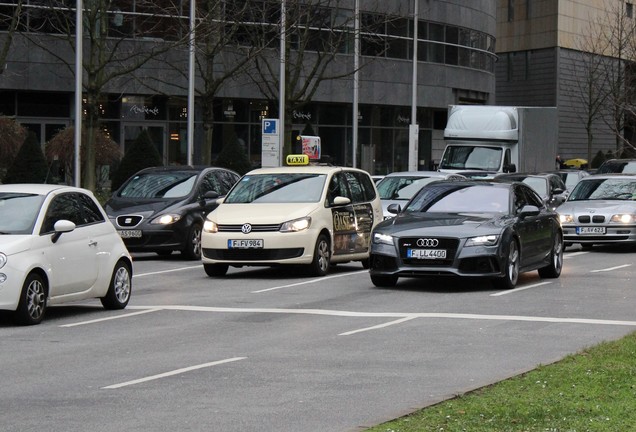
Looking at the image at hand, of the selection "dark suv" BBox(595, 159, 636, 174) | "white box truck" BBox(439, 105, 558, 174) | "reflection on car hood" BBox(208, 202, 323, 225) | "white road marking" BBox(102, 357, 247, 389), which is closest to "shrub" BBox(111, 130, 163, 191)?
"white box truck" BBox(439, 105, 558, 174)

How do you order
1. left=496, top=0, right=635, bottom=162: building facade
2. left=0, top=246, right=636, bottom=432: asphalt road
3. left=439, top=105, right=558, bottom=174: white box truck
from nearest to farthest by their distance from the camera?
left=0, top=246, right=636, bottom=432: asphalt road → left=439, top=105, right=558, bottom=174: white box truck → left=496, top=0, right=635, bottom=162: building facade

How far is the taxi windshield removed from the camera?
2130 cm

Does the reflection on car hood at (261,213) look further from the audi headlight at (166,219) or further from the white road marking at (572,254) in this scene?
the white road marking at (572,254)

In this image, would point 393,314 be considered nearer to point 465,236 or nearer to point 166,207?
point 465,236

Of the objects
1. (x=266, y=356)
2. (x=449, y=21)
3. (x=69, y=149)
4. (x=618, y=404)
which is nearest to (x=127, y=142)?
(x=69, y=149)

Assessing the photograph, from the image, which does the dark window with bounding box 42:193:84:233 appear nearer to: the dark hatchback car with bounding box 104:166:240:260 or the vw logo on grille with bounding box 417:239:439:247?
the vw logo on grille with bounding box 417:239:439:247

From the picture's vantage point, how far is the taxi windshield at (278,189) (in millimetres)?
21297

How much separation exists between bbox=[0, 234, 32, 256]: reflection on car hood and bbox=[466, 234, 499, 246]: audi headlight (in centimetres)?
617

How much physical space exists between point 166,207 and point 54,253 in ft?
32.9

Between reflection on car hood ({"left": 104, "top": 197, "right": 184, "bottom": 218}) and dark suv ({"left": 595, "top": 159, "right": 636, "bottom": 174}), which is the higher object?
dark suv ({"left": 595, "top": 159, "right": 636, "bottom": 174})

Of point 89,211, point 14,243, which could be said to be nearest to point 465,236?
point 89,211

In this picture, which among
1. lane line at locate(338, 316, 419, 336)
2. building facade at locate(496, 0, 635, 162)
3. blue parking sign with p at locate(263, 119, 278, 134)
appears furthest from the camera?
building facade at locate(496, 0, 635, 162)

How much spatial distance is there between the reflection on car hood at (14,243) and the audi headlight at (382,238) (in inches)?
221

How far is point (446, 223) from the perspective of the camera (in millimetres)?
18391
